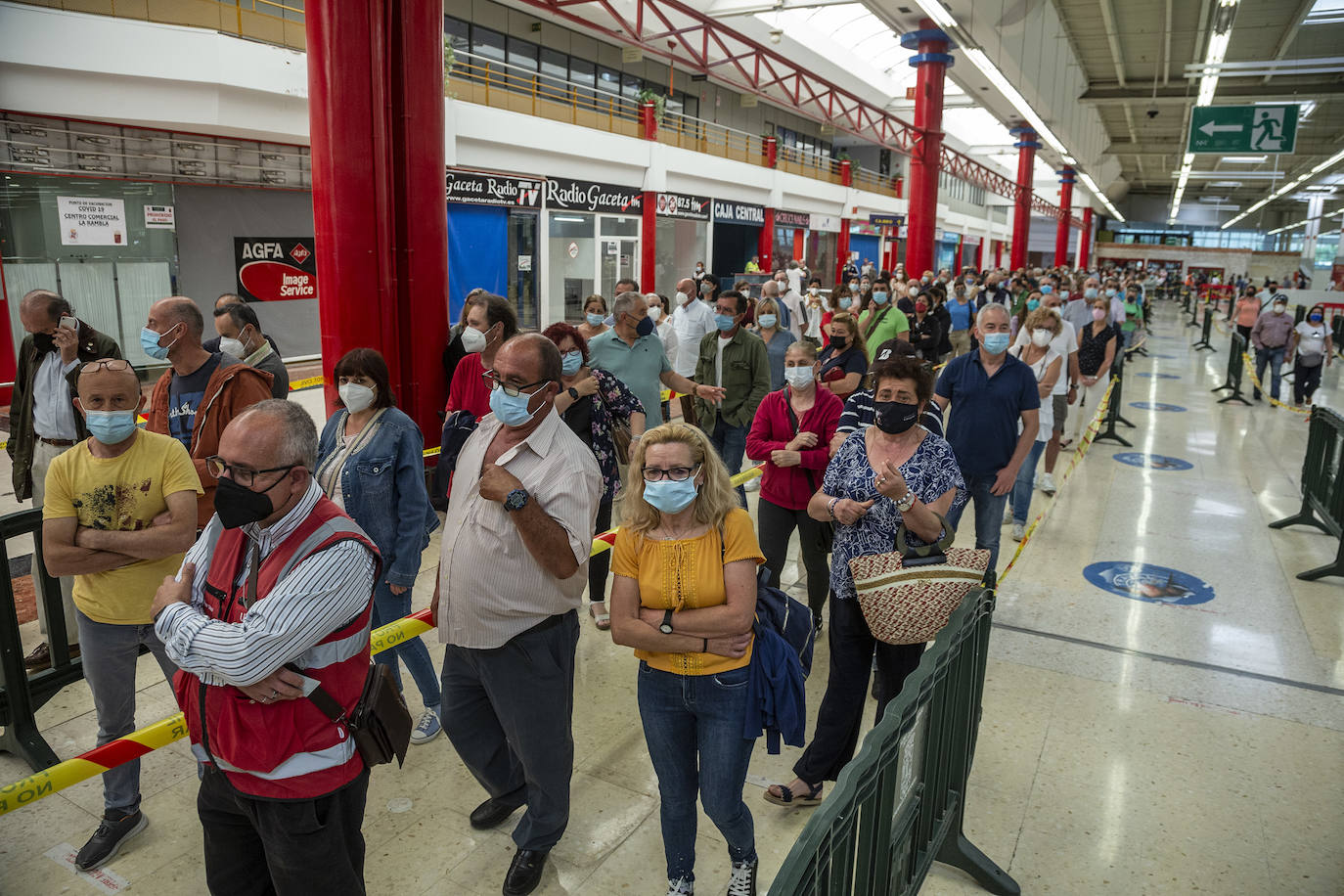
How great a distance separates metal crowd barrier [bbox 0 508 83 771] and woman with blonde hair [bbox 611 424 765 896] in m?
2.90

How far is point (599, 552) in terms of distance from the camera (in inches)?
218

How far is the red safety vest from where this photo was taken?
2.30 m

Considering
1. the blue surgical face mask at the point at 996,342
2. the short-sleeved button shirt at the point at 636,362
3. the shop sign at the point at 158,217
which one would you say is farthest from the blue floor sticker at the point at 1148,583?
the shop sign at the point at 158,217

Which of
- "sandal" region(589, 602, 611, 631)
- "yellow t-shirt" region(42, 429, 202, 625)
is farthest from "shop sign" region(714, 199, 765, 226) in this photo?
"yellow t-shirt" region(42, 429, 202, 625)

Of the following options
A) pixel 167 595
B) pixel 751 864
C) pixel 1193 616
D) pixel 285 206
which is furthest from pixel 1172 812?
pixel 285 206

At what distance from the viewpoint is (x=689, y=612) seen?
115 inches

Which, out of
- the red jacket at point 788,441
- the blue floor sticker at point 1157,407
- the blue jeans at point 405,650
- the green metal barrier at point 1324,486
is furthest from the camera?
the blue floor sticker at point 1157,407

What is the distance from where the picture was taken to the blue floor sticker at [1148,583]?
6.57m

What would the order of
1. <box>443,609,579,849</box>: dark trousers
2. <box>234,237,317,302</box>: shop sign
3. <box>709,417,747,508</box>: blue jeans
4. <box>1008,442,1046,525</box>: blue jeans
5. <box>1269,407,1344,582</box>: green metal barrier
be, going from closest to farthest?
<box>443,609,579,849</box>: dark trousers, <box>709,417,747,508</box>: blue jeans, <box>1269,407,1344,582</box>: green metal barrier, <box>1008,442,1046,525</box>: blue jeans, <box>234,237,317,302</box>: shop sign

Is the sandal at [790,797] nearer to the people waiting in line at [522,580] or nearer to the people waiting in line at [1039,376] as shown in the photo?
the people waiting in line at [522,580]

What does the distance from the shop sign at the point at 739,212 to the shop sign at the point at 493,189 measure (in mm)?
8528

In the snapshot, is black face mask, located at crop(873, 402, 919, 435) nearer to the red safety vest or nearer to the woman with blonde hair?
the woman with blonde hair

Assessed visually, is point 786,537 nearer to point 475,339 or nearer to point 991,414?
point 991,414

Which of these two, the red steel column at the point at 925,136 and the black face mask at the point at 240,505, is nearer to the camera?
the black face mask at the point at 240,505
